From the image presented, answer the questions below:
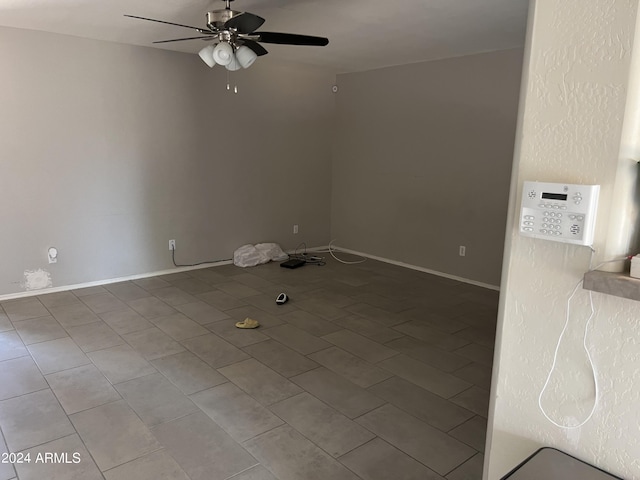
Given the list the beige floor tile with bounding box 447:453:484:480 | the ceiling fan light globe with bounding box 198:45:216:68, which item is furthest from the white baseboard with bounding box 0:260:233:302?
the beige floor tile with bounding box 447:453:484:480

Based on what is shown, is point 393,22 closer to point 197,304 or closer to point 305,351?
point 305,351

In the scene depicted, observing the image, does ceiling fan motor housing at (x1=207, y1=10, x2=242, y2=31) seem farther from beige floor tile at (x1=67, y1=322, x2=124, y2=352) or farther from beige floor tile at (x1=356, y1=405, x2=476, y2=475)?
beige floor tile at (x1=356, y1=405, x2=476, y2=475)

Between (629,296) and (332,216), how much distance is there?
5.53m

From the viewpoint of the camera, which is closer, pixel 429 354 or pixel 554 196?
pixel 554 196

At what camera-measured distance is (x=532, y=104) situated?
1079 millimetres

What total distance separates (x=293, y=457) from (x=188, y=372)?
3.53 ft

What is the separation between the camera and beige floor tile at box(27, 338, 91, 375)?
2.85 meters

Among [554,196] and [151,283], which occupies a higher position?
[554,196]

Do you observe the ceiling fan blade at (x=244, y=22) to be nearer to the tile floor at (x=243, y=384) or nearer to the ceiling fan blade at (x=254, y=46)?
the ceiling fan blade at (x=254, y=46)

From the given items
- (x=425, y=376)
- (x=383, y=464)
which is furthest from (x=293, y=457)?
(x=425, y=376)

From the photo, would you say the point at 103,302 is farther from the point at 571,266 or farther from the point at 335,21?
the point at 571,266

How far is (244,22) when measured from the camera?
2619 millimetres

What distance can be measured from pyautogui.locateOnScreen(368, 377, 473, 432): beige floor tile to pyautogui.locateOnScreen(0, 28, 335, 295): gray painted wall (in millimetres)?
3246

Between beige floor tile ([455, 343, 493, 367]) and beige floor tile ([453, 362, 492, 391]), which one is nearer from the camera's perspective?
beige floor tile ([453, 362, 492, 391])
